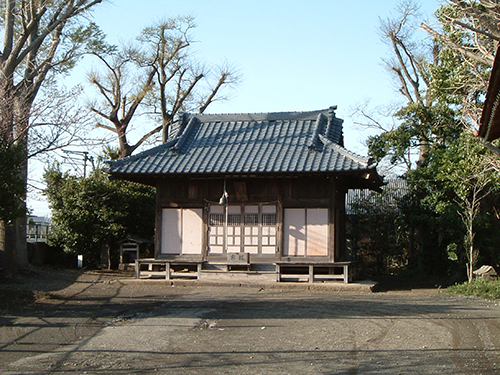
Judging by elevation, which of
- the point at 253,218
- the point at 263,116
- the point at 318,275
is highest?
the point at 263,116

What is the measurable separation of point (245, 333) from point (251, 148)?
9660mm

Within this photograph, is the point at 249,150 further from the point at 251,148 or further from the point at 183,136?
the point at 183,136

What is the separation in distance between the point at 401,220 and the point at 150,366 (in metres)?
16.4

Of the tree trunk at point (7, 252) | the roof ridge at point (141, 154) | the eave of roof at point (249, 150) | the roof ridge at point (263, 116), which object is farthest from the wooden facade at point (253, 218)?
the tree trunk at point (7, 252)

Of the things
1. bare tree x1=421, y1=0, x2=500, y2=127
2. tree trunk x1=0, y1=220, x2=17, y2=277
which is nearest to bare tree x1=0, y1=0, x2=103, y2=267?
tree trunk x1=0, y1=220, x2=17, y2=277

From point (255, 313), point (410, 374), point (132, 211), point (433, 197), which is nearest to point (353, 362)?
point (410, 374)

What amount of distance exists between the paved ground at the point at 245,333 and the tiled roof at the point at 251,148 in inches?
158

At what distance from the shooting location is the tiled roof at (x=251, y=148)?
52.9 ft

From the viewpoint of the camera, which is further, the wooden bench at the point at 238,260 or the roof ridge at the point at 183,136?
the roof ridge at the point at 183,136

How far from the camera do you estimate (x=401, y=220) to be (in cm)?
2127

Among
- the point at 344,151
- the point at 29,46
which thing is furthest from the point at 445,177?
the point at 29,46

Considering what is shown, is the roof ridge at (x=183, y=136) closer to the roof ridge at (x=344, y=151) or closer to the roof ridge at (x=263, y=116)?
the roof ridge at (x=263, y=116)

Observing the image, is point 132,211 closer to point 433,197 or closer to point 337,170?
point 337,170

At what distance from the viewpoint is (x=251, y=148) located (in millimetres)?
17641
